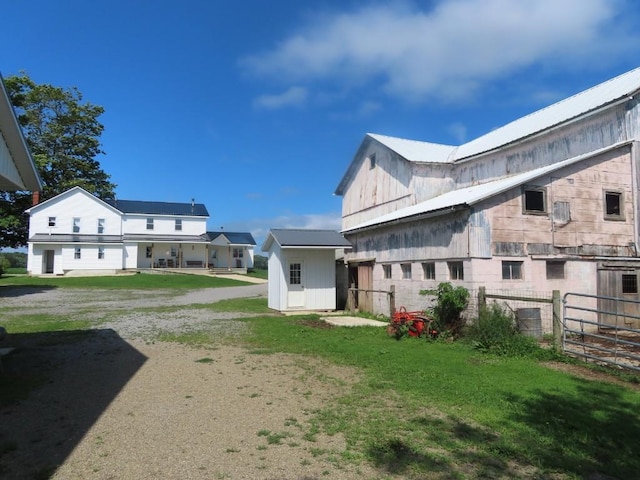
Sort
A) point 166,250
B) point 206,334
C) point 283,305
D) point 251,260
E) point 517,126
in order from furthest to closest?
point 251,260, point 166,250, point 517,126, point 283,305, point 206,334

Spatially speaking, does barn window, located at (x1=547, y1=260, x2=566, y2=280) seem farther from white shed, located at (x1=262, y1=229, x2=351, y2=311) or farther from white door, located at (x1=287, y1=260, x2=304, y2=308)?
white door, located at (x1=287, y1=260, x2=304, y2=308)

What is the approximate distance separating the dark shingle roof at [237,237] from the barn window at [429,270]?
135 feet

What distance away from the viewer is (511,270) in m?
13.5

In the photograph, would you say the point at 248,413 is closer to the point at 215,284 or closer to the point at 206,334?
the point at 206,334

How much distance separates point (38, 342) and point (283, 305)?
9975 mm

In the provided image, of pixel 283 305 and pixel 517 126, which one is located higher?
pixel 517 126

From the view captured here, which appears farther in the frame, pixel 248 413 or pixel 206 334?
pixel 206 334

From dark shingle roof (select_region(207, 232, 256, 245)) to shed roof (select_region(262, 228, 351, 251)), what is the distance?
3470 centimetres

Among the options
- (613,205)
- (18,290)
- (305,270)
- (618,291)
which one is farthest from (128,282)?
(613,205)

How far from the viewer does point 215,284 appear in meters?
40.7

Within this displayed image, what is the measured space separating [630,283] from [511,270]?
504 cm

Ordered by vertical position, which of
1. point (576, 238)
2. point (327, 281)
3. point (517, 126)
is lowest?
point (327, 281)

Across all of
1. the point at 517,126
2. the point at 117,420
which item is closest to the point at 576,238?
the point at 517,126

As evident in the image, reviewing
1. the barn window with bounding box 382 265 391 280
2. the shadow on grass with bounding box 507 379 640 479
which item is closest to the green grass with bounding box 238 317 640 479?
the shadow on grass with bounding box 507 379 640 479
